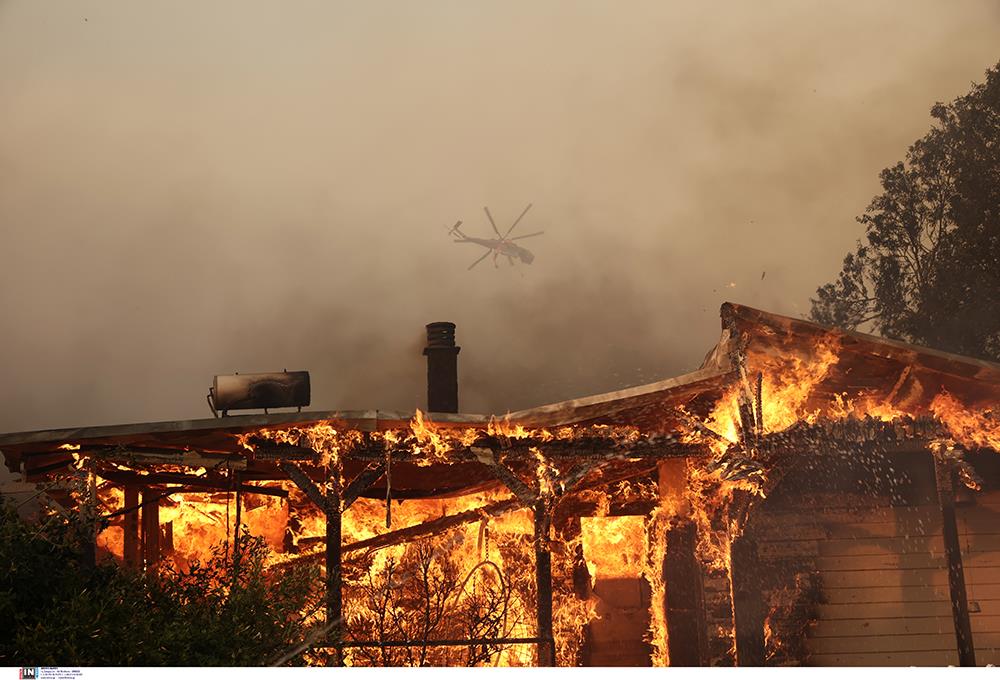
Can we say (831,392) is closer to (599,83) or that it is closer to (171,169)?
(171,169)

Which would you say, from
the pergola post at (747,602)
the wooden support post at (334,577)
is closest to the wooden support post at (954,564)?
the pergola post at (747,602)

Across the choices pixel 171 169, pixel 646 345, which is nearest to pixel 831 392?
pixel 171 169

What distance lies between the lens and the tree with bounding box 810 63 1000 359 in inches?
894

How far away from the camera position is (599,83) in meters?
36.7

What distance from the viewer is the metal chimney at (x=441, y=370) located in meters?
15.1

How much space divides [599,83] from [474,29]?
10404 mm

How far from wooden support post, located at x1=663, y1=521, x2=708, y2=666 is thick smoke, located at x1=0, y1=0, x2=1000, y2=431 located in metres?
13.3

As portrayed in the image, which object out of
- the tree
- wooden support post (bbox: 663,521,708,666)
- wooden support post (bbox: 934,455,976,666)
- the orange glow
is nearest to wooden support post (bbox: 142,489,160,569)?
wooden support post (bbox: 663,521,708,666)

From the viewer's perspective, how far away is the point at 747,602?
11219 millimetres

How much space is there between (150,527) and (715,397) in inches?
292

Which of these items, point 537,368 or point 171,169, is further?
point 537,368

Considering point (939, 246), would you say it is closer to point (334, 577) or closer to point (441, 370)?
point (441, 370)

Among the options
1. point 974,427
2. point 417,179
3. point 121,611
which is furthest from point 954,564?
point 417,179
